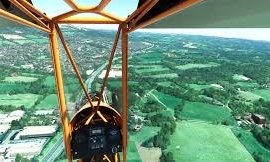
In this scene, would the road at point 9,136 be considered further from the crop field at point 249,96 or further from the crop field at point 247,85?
the crop field at point 247,85

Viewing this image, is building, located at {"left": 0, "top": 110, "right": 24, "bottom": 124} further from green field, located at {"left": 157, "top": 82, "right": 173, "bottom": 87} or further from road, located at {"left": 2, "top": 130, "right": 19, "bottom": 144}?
green field, located at {"left": 157, "top": 82, "right": 173, "bottom": 87}

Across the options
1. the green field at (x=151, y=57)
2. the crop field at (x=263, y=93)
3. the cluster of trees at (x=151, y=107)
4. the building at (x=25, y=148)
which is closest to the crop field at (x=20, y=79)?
the cluster of trees at (x=151, y=107)

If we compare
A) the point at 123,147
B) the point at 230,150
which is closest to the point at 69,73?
the point at 123,147

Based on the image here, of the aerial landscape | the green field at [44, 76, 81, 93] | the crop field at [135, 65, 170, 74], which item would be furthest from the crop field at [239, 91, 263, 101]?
the green field at [44, 76, 81, 93]

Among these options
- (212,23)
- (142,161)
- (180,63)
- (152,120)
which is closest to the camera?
(212,23)

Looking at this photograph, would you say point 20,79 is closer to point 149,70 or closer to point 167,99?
point 167,99

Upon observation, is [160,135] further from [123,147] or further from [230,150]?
[123,147]
